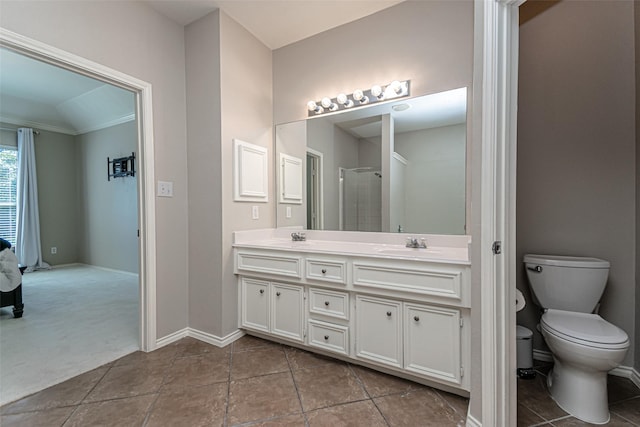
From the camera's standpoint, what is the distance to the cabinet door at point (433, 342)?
5.01 ft

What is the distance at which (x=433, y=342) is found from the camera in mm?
1582

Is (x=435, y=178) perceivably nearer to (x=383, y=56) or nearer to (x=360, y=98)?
(x=360, y=98)

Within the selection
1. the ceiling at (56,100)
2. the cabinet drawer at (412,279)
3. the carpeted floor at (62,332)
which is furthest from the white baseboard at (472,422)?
the ceiling at (56,100)

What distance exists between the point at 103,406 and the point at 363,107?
8.29 feet

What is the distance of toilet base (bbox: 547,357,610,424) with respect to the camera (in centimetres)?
139

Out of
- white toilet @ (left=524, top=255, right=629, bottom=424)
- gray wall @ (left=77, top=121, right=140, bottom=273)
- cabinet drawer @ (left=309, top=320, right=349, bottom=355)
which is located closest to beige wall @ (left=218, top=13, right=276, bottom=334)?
cabinet drawer @ (left=309, top=320, right=349, bottom=355)

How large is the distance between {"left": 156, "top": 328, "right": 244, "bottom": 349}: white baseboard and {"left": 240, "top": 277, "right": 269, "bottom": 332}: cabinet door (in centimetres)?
11

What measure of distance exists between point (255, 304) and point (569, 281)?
2.10m

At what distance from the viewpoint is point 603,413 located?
139cm

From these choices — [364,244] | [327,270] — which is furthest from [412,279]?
[364,244]

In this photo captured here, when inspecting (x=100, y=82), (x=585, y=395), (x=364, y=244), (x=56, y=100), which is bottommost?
(x=585, y=395)

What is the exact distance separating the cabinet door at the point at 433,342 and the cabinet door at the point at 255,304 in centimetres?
106

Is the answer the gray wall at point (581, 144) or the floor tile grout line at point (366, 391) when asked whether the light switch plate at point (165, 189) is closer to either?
the floor tile grout line at point (366, 391)

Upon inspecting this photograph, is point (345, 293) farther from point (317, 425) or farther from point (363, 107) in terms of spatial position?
point (363, 107)
